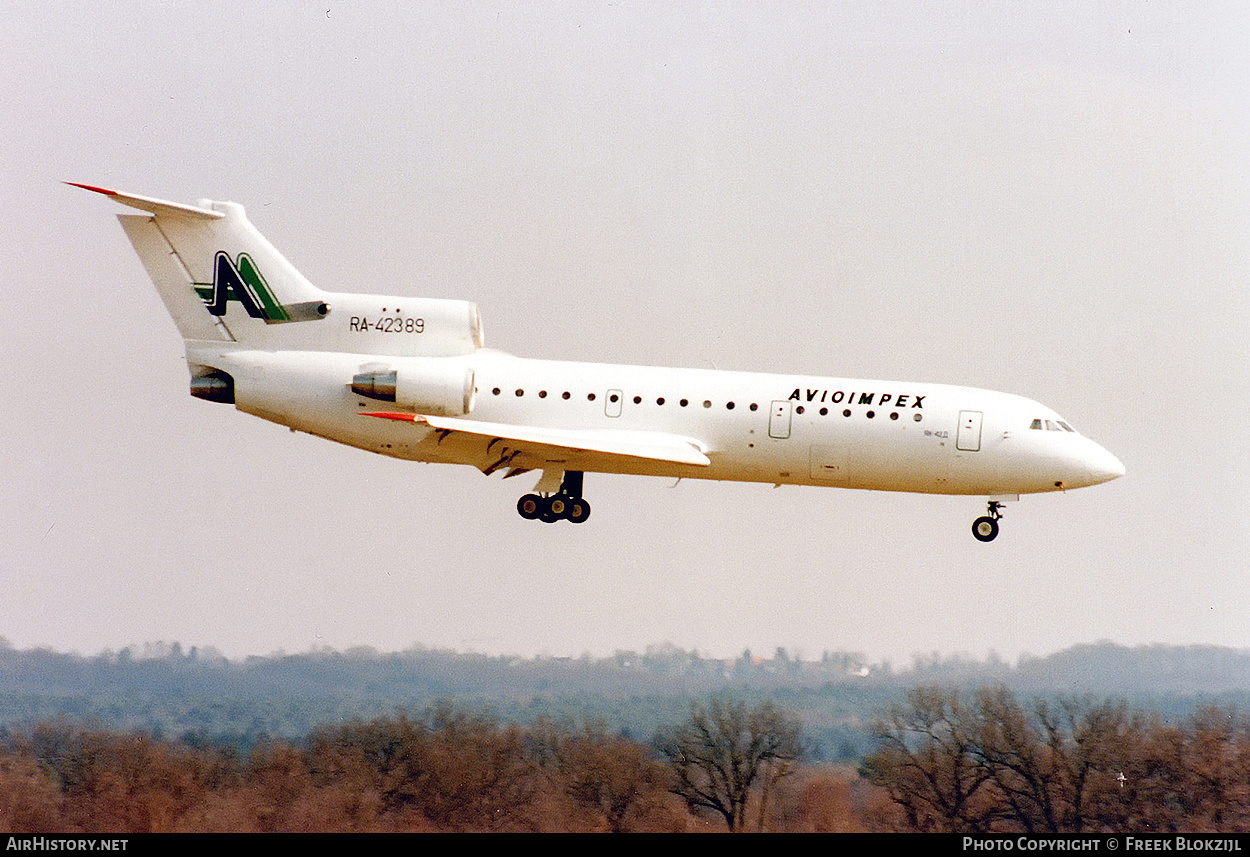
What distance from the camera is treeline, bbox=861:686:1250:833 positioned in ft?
127

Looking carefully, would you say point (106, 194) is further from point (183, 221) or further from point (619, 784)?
point (619, 784)

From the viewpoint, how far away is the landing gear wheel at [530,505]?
41.5 metres

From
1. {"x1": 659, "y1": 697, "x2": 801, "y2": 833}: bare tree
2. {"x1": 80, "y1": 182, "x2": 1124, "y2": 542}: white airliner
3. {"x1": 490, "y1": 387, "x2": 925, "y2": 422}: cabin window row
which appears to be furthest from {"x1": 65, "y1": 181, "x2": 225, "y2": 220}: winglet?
{"x1": 659, "y1": 697, "x2": 801, "y2": 833}: bare tree

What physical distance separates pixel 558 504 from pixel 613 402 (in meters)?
2.87

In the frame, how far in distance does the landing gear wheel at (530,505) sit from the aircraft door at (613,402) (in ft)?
9.22

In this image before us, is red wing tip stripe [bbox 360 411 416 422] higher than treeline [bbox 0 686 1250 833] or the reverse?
higher

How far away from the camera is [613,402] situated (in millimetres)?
39969

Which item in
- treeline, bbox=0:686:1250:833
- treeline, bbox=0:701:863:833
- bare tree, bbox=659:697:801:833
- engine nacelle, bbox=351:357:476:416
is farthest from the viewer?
engine nacelle, bbox=351:357:476:416

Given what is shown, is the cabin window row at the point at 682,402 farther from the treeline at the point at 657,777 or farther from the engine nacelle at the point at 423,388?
the treeline at the point at 657,777

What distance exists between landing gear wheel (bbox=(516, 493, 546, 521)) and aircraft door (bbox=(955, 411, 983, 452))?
876 cm

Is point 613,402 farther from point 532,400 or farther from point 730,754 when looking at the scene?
point 730,754

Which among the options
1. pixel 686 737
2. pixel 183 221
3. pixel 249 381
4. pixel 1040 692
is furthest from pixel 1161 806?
pixel 183 221

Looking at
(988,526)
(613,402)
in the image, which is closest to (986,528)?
(988,526)

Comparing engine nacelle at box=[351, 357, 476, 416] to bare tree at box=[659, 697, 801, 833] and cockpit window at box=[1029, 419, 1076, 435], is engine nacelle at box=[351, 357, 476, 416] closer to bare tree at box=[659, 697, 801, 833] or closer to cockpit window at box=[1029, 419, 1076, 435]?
bare tree at box=[659, 697, 801, 833]
